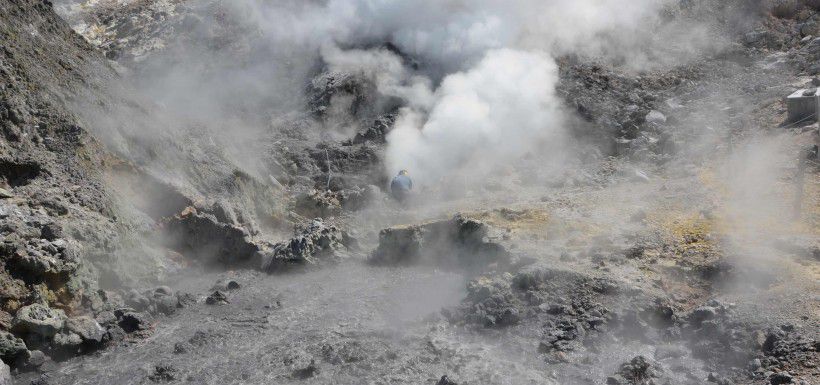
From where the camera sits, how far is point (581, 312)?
7.85 metres

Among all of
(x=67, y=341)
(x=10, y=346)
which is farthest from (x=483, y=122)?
(x=10, y=346)

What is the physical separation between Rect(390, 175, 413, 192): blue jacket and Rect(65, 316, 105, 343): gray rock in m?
6.16

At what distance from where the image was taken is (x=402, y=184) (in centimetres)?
1259

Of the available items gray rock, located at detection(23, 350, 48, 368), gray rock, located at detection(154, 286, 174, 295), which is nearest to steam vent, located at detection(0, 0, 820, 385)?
gray rock, located at detection(23, 350, 48, 368)

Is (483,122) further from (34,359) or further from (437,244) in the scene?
(34,359)

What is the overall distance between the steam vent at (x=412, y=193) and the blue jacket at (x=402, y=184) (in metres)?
0.04

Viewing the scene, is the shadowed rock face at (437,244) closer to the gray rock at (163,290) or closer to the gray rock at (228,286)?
the gray rock at (228,286)

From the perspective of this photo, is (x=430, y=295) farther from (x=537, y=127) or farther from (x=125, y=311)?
(x=537, y=127)

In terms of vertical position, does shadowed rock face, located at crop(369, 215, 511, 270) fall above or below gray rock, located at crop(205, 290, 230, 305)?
above

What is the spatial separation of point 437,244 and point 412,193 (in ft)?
8.73

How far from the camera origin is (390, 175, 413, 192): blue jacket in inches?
495

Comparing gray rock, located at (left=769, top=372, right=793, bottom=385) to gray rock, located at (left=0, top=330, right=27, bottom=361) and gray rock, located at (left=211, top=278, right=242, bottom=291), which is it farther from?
gray rock, located at (left=0, top=330, right=27, bottom=361)

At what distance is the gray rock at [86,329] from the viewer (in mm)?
7659

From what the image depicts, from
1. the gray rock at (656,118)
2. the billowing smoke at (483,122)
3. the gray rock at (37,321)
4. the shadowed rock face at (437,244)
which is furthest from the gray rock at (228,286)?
the gray rock at (656,118)
